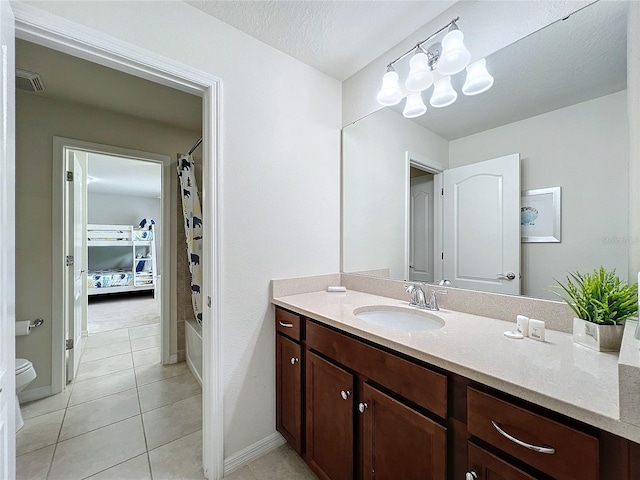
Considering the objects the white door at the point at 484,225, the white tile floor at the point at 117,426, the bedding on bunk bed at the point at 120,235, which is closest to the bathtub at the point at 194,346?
the white tile floor at the point at 117,426

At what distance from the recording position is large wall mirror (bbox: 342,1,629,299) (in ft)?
3.20

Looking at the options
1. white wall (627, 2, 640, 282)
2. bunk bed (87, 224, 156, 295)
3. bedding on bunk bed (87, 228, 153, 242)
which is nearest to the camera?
white wall (627, 2, 640, 282)

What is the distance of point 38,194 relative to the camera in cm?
214

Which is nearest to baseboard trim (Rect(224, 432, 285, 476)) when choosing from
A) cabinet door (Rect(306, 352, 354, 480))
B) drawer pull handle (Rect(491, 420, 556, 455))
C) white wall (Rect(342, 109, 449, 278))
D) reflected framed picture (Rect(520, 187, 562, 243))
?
cabinet door (Rect(306, 352, 354, 480))

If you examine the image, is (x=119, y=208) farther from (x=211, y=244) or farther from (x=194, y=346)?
(x=211, y=244)

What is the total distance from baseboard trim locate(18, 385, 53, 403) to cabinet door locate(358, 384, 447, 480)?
2.59 meters

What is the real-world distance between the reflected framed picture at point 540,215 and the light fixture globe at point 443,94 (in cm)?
63

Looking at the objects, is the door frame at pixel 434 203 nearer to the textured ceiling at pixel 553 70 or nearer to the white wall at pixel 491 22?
the textured ceiling at pixel 553 70

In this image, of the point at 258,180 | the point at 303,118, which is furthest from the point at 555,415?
the point at 303,118

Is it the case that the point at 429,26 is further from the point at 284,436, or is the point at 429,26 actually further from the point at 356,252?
the point at 284,436

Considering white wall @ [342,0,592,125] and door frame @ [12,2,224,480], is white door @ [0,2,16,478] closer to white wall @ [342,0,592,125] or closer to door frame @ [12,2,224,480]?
door frame @ [12,2,224,480]

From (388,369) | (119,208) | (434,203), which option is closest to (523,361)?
(388,369)

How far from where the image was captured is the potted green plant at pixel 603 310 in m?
0.82

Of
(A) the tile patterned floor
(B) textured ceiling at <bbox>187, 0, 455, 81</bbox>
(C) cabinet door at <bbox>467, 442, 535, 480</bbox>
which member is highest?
(B) textured ceiling at <bbox>187, 0, 455, 81</bbox>
